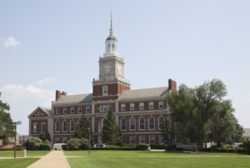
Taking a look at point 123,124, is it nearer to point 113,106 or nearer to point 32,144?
point 113,106

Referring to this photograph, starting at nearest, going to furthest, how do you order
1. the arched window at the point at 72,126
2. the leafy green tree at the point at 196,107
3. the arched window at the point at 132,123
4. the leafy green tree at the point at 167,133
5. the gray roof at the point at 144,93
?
the leafy green tree at the point at 196,107 < the leafy green tree at the point at 167,133 < the gray roof at the point at 144,93 < the arched window at the point at 132,123 < the arched window at the point at 72,126

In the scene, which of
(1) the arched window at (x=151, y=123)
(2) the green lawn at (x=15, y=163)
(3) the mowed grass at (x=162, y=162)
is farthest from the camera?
(1) the arched window at (x=151, y=123)

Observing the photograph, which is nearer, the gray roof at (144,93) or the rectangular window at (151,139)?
the rectangular window at (151,139)

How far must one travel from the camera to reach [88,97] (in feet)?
272

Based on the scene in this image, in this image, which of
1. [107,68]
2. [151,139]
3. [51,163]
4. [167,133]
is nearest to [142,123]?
[151,139]

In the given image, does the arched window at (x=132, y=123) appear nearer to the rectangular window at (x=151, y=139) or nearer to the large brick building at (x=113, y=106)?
the large brick building at (x=113, y=106)

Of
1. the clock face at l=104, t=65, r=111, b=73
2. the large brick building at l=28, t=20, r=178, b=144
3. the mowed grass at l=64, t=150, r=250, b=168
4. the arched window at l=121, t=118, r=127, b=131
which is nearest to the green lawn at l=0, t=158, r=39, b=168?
the mowed grass at l=64, t=150, r=250, b=168

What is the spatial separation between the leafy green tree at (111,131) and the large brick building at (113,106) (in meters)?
4.01

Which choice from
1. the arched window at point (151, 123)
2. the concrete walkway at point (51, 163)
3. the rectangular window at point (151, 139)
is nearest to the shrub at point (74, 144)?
the rectangular window at point (151, 139)

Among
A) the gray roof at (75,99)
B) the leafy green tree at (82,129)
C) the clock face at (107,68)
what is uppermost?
the clock face at (107,68)

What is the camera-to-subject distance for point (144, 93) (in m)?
74.9

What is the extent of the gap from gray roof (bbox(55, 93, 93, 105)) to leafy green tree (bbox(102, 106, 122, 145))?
12.0 m

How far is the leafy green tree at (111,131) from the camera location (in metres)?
68.6

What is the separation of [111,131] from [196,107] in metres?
23.8
